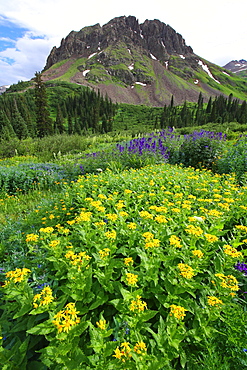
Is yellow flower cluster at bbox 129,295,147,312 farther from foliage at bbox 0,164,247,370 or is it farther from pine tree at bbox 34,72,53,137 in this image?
pine tree at bbox 34,72,53,137

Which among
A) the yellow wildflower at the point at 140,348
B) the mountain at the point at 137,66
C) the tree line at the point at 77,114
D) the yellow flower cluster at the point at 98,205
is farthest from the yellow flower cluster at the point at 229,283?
the mountain at the point at 137,66

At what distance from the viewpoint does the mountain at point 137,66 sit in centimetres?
12119

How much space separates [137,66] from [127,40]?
46085 millimetres

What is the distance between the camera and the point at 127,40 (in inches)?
6703

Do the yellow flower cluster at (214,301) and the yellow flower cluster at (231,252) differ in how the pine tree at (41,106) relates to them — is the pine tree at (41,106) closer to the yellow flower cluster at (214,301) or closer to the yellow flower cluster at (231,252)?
the yellow flower cluster at (231,252)

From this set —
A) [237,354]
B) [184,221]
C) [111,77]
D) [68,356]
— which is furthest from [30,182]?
[111,77]

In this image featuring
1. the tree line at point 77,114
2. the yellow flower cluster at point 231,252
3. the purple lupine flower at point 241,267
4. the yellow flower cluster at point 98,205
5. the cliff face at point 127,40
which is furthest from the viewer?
the cliff face at point 127,40

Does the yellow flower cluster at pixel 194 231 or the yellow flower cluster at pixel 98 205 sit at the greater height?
the yellow flower cluster at pixel 194 231

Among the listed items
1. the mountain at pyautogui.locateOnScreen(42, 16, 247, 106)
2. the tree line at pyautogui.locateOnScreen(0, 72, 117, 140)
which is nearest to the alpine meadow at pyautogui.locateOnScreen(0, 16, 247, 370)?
the tree line at pyautogui.locateOnScreen(0, 72, 117, 140)

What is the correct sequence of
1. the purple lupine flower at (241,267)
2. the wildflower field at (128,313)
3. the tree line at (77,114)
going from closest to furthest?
the wildflower field at (128,313) → the purple lupine flower at (241,267) → the tree line at (77,114)

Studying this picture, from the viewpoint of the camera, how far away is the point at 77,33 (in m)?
181

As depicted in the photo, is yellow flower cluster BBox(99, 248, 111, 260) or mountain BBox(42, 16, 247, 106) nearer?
yellow flower cluster BBox(99, 248, 111, 260)

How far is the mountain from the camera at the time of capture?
121 m

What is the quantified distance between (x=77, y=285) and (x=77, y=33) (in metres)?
233
